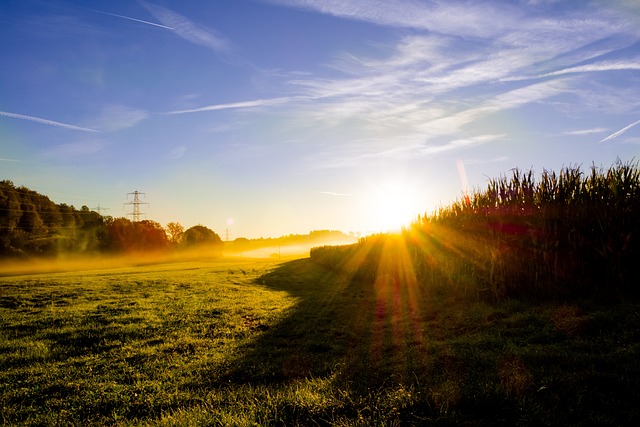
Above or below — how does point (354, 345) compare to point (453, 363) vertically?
below

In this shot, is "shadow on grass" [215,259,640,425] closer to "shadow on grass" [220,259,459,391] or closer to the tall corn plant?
"shadow on grass" [220,259,459,391]

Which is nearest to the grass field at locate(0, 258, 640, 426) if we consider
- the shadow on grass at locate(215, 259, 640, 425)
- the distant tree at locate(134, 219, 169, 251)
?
the shadow on grass at locate(215, 259, 640, 425)

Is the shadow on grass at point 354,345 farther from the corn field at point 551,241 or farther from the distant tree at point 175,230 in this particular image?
the distant tree at point 175,230

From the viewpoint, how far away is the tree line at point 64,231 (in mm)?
60062

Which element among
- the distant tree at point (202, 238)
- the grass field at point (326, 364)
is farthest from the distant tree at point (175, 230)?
the grass field at point (326, 364)

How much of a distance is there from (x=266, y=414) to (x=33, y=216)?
8024 centimetres

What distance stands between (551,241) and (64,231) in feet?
282

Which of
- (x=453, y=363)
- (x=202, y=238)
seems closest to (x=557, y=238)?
(x=453, y=363)

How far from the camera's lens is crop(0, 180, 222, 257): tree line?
6006 centimetres

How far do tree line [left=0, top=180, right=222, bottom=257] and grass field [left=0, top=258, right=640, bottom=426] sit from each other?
55.6 metres

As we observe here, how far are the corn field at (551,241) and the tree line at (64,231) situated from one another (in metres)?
68.9

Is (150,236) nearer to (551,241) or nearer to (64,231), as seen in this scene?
(64,231)

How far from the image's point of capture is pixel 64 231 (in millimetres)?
73562

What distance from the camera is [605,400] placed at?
5516 mm
